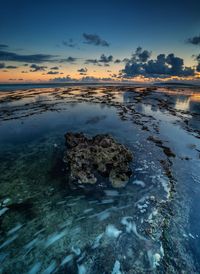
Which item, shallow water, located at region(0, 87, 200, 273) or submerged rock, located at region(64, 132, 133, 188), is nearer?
shallow water, located at region(0, 87, 200, 273)

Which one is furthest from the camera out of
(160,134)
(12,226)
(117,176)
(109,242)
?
(160,134)

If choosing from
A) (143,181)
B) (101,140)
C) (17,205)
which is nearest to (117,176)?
(143,181)

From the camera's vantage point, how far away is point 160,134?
1853 cm

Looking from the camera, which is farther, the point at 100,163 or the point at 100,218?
the point at 100,163

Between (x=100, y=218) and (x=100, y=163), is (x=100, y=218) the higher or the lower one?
the lower one

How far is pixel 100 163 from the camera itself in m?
10.8

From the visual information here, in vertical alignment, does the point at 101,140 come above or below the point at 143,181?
above

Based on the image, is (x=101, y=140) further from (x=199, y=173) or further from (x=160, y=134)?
(x=160, y=134)

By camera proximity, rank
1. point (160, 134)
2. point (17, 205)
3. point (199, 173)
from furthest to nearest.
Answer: point (160, 134)
point (199, 173)
point (17, 205)

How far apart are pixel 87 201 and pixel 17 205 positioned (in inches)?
127

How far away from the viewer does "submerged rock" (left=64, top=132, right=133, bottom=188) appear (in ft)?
31.9

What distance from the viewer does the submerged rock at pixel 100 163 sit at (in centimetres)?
971

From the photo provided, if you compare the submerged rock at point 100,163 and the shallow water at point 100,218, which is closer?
Answer: the shallow water at point 100,218

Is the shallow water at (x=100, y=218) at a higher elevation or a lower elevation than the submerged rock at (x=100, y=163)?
lower
